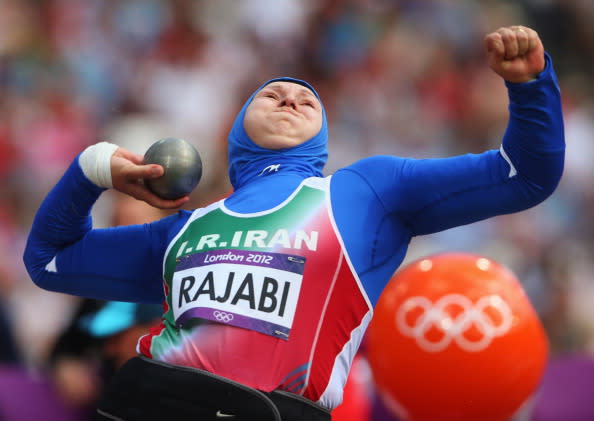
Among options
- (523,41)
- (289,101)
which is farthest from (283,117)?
(523,41)

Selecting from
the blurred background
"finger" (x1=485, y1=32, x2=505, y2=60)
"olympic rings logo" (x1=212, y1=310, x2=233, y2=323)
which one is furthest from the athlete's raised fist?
the blurred background

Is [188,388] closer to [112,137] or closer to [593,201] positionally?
[112,137]

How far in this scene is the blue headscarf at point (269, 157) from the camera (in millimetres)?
3164

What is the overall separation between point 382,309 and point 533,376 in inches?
25.5

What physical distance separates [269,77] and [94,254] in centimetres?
562

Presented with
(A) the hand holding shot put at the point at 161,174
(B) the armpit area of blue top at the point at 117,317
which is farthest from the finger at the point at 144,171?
(B) the armpit area of blue top at the point at 117,317

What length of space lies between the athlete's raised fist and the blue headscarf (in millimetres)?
771

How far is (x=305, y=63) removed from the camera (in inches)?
367

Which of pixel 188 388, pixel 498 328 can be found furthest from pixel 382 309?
pixel 188 388

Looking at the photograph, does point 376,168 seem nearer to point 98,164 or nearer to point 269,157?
point 269,157

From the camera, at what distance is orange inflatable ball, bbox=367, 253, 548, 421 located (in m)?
3.57

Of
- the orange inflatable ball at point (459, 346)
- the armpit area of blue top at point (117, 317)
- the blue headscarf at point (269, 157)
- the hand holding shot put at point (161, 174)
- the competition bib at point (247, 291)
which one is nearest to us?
the competition bib at point (247, 291)

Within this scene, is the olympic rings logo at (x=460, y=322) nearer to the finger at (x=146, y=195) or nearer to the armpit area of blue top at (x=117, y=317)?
the finger at (x=146, y=195)

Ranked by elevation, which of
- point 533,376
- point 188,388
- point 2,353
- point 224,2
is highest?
point 224,2
